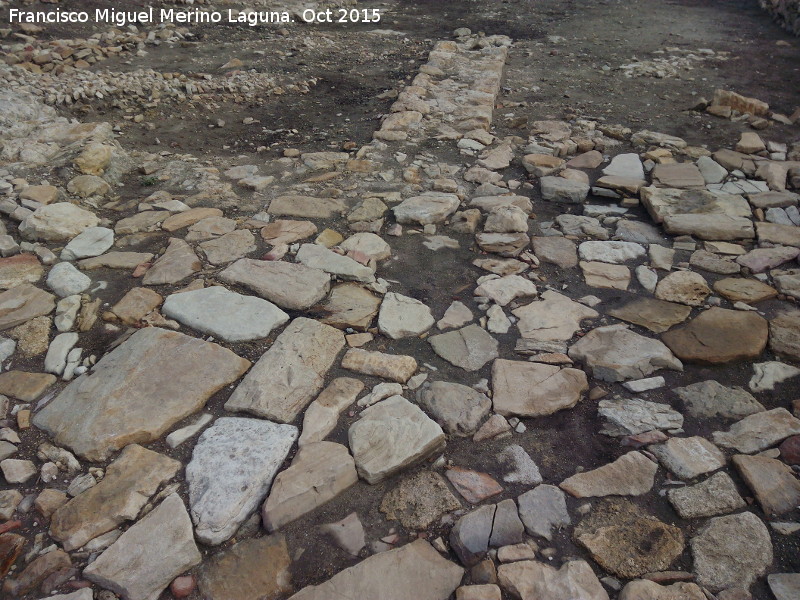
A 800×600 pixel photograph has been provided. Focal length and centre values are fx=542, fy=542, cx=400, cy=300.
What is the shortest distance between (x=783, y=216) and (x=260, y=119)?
180 inches

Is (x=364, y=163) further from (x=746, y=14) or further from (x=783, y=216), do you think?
(x=746, y=14)

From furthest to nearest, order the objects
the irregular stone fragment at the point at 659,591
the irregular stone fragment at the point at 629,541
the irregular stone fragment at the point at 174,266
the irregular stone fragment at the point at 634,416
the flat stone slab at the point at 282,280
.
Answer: the irregular stone fragment at the point at 174,266 → the flat stone slab at the point at 282,280 → the irregular stone fragment at the point at 634,416 → the irregular stone fragment at the point at 629,541 → the irregular stone fragment at the point at 659,591

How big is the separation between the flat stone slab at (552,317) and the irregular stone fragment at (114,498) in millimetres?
1733

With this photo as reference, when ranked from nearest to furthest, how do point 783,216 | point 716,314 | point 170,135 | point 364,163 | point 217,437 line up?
point 217,437 < point 716,314 < point 783,216 < point 364,163 < point 170,135

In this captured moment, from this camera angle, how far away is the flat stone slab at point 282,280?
2.82m

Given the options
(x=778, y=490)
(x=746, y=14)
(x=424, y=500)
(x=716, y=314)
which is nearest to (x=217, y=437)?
(x=424, y=500)

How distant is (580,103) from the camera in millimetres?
5754

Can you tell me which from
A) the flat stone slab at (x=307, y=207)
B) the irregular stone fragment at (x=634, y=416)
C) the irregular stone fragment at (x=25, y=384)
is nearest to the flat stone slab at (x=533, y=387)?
the irregular stone fragment at (x=634, y=416)

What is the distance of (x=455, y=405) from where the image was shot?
90.6 inches

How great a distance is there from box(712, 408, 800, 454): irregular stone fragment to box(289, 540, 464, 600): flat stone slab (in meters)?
1.23

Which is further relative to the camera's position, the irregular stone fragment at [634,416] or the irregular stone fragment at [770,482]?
the irregular stone fragment at [634,416]

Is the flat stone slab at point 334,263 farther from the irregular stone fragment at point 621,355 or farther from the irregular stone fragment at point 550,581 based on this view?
the irregular stone fragment at point 550,581

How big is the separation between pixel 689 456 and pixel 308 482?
4.75 feet

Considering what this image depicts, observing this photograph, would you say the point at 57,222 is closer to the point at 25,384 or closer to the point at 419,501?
the point at 25,384
